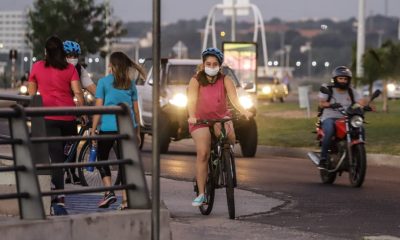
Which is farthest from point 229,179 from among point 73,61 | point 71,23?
point 71,23

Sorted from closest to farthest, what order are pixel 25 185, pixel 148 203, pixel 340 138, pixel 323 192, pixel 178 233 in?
pixel 25 185 < pixel 148 203 < pixel 178 233 < pixel 323 192 < pixel 340 138

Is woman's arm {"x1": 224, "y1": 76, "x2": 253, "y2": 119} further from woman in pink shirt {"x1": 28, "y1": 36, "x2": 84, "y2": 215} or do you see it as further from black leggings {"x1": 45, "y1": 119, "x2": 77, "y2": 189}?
black leggings {"x1": 45, "y1": 119, "x2": 77, "y2": 189}

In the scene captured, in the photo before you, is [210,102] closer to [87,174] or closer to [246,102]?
[87,174]

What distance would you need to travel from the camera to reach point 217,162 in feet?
46.7

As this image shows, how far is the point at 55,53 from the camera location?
1386cm

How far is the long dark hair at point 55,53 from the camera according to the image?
13.7 meters

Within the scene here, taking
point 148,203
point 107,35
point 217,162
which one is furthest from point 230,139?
point 107,35

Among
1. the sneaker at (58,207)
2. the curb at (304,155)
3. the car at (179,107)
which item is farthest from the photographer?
the car at (179,107)

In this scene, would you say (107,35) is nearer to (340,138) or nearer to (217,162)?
(340,138)

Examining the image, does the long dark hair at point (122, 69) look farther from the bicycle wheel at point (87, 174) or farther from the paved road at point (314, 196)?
the bicycle wheel at point (87, 174)

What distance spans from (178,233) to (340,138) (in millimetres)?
7410

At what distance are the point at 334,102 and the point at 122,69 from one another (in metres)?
5.92

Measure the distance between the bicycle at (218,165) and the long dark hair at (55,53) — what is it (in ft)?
4.86

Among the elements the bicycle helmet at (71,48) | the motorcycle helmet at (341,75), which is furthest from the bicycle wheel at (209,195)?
the motorcycle helmet at (341,75)
